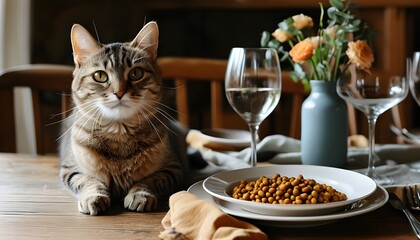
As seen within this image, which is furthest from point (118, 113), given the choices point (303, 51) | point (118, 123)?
point (303, 51)

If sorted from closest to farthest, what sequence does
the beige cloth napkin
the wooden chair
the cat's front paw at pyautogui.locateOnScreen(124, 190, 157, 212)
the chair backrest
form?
1. the beige cloth napkin
2. the cat's front paw at pyautogui.locateOnScreen(124, 190, 157, 212)
3. the wooden chair
4. the chair backrest

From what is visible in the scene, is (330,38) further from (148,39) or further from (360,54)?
(148,39)

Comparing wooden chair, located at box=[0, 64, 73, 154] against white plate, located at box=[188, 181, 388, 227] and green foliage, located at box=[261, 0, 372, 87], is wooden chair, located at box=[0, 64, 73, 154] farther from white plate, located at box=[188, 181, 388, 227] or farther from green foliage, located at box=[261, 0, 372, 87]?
white plate, located at box=[188, 181, 388, 227]

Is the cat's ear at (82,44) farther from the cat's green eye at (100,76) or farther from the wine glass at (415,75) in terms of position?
the wine glass at (415,75)

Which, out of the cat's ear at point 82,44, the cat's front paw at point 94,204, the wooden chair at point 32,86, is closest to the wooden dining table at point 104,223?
the cat's front paw at point 94,204

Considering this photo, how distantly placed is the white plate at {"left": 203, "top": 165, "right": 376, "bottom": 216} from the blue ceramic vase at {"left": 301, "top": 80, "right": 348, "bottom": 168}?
0.61ft

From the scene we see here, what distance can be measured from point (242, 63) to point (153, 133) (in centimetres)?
23

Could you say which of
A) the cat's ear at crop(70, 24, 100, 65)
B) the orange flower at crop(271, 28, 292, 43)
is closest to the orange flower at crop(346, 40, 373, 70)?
the orange flower at crop(271, 28, 292, 43)

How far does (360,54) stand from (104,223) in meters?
0.61

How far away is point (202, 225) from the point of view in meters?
0.74

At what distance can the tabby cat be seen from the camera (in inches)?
39.6

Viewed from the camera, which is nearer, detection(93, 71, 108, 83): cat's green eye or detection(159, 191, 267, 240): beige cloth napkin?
detection(159, 191, 267, 240): beige cloth napkin

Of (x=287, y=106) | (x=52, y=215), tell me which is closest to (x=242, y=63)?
(x=52, y=215)

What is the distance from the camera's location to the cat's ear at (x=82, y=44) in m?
1.03
